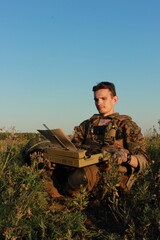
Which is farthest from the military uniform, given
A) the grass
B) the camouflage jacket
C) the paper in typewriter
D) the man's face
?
the grass

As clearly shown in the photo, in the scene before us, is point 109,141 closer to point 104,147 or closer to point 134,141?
point 104,147

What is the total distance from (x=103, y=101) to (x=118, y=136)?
827 millimetres

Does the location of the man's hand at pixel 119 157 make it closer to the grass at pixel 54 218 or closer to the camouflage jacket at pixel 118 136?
the camouflage jacket at pixel 118 136

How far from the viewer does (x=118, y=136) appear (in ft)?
14.4

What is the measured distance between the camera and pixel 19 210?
2.53 metres

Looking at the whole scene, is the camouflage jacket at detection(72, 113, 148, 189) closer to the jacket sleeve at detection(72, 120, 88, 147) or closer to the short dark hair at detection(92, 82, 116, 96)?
the jacket sleeve at detection(72, 120, 88, 147)

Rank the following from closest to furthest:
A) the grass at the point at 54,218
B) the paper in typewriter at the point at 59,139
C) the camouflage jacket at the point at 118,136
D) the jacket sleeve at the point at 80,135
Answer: the grass at the point at 54,218, the paper in typewriter at the point at 59,139, the camouflage jacket at the point at 118,136, the jacket sleeve at the point at 80,135

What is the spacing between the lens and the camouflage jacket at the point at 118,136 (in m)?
4.14

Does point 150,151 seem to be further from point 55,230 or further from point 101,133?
point 55,230

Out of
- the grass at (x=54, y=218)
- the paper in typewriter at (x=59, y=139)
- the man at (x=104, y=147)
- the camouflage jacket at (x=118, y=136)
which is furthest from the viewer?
the camouflage jacket at (x=118, y=136)

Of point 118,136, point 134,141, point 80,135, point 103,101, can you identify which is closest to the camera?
point 134,141

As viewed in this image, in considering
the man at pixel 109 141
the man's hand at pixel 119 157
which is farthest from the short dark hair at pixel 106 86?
the man's hand at pixel 119 157

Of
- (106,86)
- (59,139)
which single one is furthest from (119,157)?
(106,86)

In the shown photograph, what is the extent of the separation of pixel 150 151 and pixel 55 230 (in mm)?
3461
